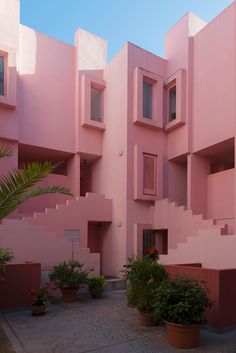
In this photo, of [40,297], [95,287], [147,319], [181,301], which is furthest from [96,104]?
[181,301]

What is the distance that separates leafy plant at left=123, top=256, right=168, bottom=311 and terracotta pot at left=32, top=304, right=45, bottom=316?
7.91 ft

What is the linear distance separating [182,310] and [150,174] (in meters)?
9.73

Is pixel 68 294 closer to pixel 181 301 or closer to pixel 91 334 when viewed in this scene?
pixel 91 334

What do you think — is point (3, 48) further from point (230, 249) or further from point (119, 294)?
point (230, 249)

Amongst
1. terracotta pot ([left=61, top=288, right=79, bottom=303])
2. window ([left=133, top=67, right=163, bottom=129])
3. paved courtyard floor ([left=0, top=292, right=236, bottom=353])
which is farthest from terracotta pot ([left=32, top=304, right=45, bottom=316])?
window ([left=133, top=67, right=163, bottom=129])

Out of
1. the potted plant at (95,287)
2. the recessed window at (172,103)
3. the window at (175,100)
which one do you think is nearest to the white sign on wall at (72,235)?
the potted plant at (95,287)

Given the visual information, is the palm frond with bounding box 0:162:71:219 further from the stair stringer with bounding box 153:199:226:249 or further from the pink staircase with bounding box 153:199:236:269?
the stair stringer with bounding box 153:199:226:249

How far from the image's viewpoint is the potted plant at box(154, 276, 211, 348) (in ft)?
21.2

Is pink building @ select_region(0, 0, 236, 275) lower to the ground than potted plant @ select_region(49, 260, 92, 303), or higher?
higher

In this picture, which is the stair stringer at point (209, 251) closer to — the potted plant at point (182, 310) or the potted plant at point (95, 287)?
the potted plant at point (95, 287)

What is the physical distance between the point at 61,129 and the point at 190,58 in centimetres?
678

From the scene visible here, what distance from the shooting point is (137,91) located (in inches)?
612

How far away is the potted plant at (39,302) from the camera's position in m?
8.98

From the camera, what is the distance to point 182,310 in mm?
6477
